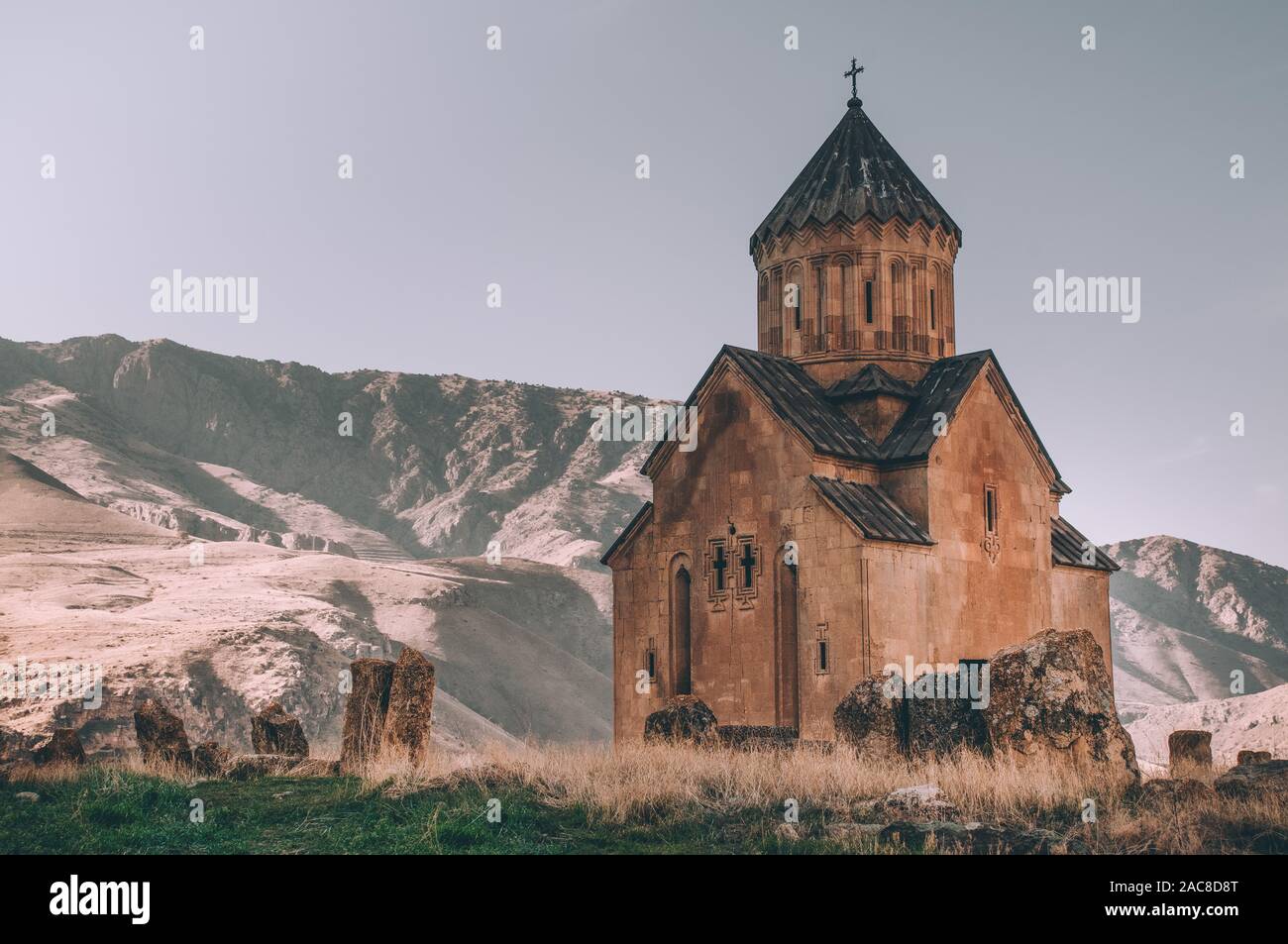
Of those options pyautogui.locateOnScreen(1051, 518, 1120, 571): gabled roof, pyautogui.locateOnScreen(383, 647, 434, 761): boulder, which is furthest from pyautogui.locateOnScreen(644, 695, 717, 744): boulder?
pyautogui.locateOnScreen(1051, 518, 1120, 571): gabled roof

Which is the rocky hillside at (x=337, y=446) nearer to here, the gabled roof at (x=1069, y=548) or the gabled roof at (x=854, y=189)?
the gabled roof at (x=1069, y=548)

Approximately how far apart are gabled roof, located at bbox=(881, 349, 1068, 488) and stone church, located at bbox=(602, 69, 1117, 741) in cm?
4

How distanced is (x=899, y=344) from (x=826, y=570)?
6092mm

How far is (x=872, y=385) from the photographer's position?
85.5 feet

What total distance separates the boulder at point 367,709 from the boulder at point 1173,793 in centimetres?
888

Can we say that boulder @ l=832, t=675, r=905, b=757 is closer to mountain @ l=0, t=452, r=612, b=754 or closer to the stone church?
the stone church

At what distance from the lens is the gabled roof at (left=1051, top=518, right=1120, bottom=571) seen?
2811 cm

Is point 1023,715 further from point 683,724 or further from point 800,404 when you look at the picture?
point 800,404

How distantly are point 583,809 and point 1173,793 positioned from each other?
20.1ft


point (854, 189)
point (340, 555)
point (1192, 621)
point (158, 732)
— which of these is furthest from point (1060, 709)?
point (1192, 621)
